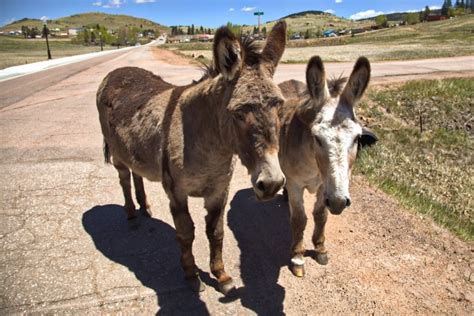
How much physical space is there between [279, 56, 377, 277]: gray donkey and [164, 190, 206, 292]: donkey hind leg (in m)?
1.13

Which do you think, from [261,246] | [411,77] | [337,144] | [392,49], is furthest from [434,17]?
[337,144]

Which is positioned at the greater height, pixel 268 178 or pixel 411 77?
pixel 411 77

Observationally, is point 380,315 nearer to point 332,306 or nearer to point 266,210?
point 332,306

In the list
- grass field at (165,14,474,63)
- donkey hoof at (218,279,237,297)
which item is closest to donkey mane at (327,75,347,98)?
donkey hoof at (218,279,237,297)

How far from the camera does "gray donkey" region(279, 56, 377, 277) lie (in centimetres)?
287

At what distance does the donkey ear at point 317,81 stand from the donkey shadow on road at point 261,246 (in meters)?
1.95

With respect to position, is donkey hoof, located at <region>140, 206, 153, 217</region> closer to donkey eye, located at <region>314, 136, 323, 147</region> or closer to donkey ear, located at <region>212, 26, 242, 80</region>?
donkey eye, located at <region>314, 136, 323, 147</region>

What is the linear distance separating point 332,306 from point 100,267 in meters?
2.55

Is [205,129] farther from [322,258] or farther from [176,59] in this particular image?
[176,59]

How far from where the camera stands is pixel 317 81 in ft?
10.8

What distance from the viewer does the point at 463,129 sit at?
10.6m

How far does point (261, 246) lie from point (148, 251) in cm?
142

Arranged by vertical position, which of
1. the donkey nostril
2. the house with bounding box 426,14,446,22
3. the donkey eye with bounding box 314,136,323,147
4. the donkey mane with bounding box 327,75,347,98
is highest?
the house with bounding box 426,14,446,22

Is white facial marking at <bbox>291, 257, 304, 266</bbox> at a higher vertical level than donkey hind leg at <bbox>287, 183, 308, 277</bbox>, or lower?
lower
